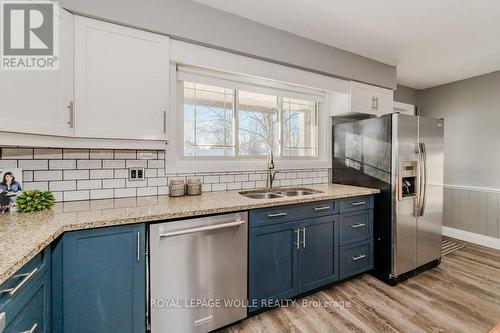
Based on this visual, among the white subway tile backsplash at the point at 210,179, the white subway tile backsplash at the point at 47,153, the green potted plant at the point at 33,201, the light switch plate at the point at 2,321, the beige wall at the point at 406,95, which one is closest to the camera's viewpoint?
the light switch plate at the point at 2,321

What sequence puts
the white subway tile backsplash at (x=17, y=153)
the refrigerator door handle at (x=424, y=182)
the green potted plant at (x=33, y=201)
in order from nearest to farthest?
the green potted plant at (x=33, y=201), the white subway tile backsplash at (x=17, y=153), the refrigerator door handle at (x=424, y=182)

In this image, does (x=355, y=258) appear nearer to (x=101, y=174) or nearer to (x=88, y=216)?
(x=88, y=216)

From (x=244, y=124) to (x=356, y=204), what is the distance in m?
1.46

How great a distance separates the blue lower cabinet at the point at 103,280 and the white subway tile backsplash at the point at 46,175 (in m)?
0.70

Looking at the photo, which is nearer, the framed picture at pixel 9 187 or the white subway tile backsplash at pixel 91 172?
the framed picture at pixel 9 187

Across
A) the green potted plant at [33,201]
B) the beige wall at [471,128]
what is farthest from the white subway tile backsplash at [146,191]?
the beige wall at [471,128]

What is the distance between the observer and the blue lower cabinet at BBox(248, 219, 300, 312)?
179cm

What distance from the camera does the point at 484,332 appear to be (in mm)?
1688

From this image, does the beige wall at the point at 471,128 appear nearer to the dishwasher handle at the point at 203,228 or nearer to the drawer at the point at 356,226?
the drawer at the point at 356,226

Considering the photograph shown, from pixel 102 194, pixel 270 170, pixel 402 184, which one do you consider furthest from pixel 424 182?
pixel 102 194

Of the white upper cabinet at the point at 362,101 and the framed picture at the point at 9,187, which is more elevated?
the white upper cabinet at the point at 362,101

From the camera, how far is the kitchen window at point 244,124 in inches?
90.7

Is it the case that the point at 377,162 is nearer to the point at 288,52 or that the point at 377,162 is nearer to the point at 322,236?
the point at 322,236

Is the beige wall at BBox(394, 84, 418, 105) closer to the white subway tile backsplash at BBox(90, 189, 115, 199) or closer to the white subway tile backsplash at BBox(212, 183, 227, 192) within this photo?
the white subway tile backsplash at BBox(212, 183, 227, 192)
